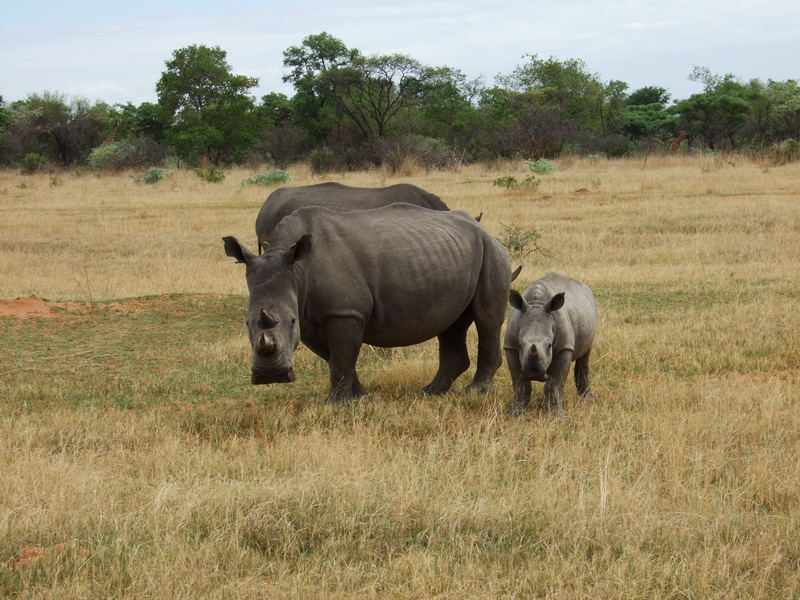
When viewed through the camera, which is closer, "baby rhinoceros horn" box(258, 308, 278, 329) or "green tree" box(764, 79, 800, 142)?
"baby rhinoceros horn" box(258, 308, 278, 329)

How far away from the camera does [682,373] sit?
8.70 metres

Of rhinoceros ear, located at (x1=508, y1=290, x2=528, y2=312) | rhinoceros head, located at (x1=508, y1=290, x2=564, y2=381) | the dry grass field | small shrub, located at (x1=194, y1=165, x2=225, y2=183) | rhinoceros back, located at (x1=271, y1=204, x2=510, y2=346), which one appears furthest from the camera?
small shrub, located at (x1=194, y1=165, x2=225, y2=183)

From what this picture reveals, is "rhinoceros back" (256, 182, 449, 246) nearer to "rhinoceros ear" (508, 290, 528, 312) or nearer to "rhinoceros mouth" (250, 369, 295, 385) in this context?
"rhinoceros ear" (508, 290, 528, 312)

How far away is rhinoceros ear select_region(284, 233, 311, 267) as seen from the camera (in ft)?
22.4

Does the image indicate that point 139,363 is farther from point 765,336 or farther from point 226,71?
point 226,71

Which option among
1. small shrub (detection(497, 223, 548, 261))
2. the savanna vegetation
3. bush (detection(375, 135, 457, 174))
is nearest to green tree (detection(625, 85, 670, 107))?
the savanna vegetation

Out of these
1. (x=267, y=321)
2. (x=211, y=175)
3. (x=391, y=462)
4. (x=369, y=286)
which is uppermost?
(x=211, y=175)

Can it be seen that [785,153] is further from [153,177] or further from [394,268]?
[394,268]

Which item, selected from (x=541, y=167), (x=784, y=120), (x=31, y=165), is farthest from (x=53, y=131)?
(x=784, y=120)

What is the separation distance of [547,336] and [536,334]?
0.27 ft

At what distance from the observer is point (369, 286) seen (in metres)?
7.46

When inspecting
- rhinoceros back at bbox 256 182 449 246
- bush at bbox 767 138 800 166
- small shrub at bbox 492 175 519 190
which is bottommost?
small shrub at bbox 492 175 519 190

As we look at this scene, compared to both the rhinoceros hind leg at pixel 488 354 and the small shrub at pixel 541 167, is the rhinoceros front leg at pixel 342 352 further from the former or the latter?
the small shrub at pixel 541 167

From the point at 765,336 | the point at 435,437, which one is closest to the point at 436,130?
the point at 765,336
